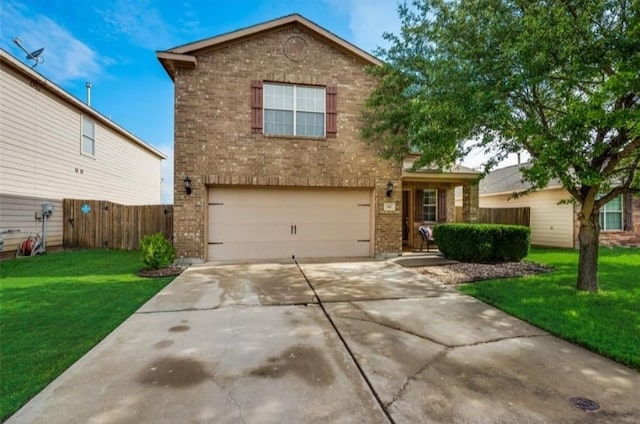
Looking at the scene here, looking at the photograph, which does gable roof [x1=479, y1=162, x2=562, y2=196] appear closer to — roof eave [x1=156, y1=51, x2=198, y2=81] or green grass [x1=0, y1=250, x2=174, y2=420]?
roof eave [x1=156, y1=51, x2=198, y2=81]

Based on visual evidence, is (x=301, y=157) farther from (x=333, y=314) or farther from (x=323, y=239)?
(x=333, y=314)

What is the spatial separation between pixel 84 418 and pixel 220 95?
27.2 ft

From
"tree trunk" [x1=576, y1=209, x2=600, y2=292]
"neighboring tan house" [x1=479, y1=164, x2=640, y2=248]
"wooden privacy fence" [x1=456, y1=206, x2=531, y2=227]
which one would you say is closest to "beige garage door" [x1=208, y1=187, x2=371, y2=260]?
"tree trunk" [x1=576, y1=209, x2=600, y2=292]

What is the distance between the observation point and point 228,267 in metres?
8.41

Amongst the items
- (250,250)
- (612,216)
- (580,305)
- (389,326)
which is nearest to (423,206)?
(250,250)

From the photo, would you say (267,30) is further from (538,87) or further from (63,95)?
(63,95)

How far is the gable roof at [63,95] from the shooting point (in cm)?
905

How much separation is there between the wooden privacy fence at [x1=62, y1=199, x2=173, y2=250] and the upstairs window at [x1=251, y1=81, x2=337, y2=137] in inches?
207

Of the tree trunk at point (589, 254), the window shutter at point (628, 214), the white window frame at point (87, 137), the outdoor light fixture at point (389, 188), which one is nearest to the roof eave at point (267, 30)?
the outdoor light fixture at point (389, 188)

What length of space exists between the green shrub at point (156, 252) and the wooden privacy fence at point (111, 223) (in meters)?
4.01

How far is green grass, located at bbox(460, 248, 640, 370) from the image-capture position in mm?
3662

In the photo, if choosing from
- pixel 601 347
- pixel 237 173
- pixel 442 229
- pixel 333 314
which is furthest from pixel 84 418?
pixel 442 229

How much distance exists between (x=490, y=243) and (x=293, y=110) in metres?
6.79

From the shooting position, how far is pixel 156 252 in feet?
25.4
